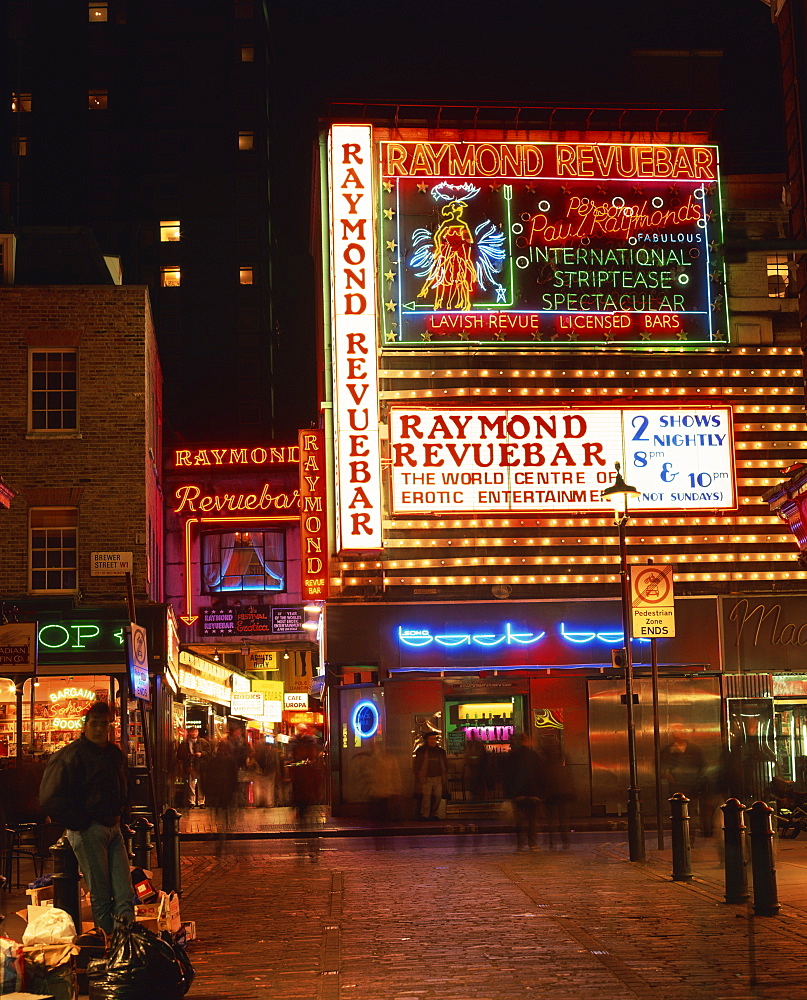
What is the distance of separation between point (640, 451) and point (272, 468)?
16.7 m

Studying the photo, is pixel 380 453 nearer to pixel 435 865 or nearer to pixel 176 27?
pixel 435 865

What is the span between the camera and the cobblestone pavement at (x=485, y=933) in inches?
413

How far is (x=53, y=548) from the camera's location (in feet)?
99.7

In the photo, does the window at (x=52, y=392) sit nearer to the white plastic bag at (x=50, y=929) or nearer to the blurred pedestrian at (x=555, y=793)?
the blurred pedestrian at (x=555, y=793)

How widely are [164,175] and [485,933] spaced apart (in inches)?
2701

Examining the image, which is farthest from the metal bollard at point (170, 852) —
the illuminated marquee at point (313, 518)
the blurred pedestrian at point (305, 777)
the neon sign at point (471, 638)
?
the neon sign at point (471, 638)

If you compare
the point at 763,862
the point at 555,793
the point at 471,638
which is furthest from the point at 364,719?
the point at 763,862

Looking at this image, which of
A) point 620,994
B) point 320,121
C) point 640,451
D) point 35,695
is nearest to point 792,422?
point 640,451

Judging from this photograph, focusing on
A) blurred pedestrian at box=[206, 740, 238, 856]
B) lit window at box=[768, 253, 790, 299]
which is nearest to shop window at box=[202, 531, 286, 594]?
blurred pedestrian at box=[206, 740, 238, 856]

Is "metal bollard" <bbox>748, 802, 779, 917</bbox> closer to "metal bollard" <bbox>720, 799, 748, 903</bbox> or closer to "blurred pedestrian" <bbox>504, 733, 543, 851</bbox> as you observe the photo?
"metal bollard" <bbox>720, 799, 748, 903</bbox>

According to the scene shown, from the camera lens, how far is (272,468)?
44.9 m

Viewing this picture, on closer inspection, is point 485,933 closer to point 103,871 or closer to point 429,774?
point 103,871

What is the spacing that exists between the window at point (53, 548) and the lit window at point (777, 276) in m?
17.6

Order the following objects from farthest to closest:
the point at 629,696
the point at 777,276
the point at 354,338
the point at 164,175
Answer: the point at 164,175
the point at 777,276
the point at 354,338
the point at 629,696
